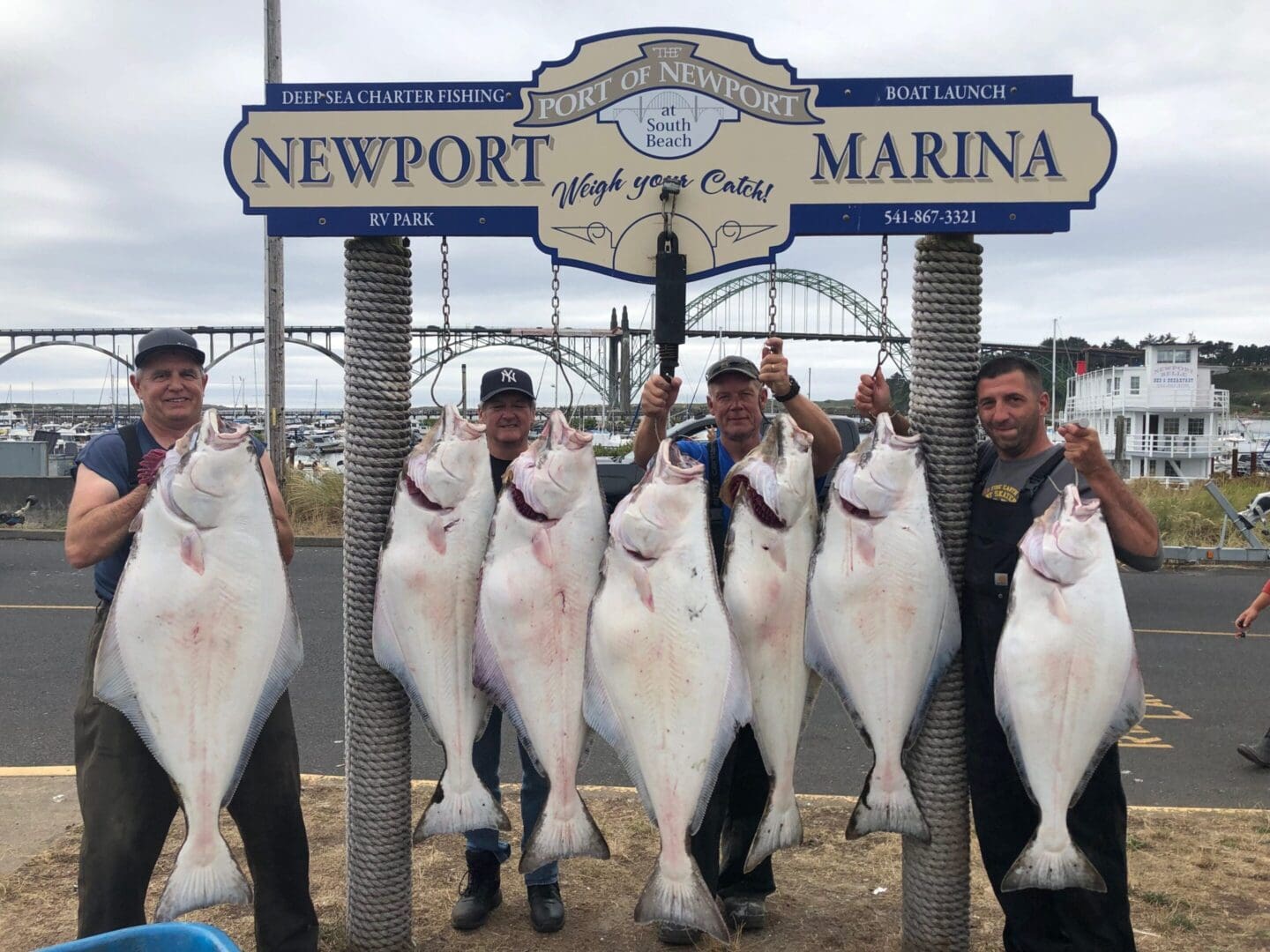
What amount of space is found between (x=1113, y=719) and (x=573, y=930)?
208 centimetres

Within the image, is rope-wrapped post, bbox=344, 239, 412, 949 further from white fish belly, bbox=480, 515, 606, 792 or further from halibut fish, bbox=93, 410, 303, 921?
white fish belly, bbox=480, 515, 606, 792

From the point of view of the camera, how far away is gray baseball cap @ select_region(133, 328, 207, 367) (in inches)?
110

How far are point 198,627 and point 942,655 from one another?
212 centimetres

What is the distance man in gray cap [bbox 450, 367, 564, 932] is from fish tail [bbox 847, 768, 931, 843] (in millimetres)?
1251

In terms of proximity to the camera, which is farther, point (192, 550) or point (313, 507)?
point (313, 507)

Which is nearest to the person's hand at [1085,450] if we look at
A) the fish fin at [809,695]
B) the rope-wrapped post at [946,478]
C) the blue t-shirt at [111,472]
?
the rope-wrapped post at [946,478]

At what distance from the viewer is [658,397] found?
2809 mm

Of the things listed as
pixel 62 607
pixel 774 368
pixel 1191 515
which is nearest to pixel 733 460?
pixel 774 368

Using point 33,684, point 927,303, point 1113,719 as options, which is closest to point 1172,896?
point 1113,719

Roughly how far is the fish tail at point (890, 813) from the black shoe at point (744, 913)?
1001 mm

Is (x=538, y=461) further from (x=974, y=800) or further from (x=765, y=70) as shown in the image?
(x=974, y=800)

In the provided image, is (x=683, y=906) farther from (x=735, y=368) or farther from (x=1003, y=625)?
(x=735, y=368)

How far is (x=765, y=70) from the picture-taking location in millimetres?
2957

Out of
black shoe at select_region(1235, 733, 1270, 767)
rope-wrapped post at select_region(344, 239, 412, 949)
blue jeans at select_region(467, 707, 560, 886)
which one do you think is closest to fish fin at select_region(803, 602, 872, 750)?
blue jeans at select_region(467, 707, 560, 886)
